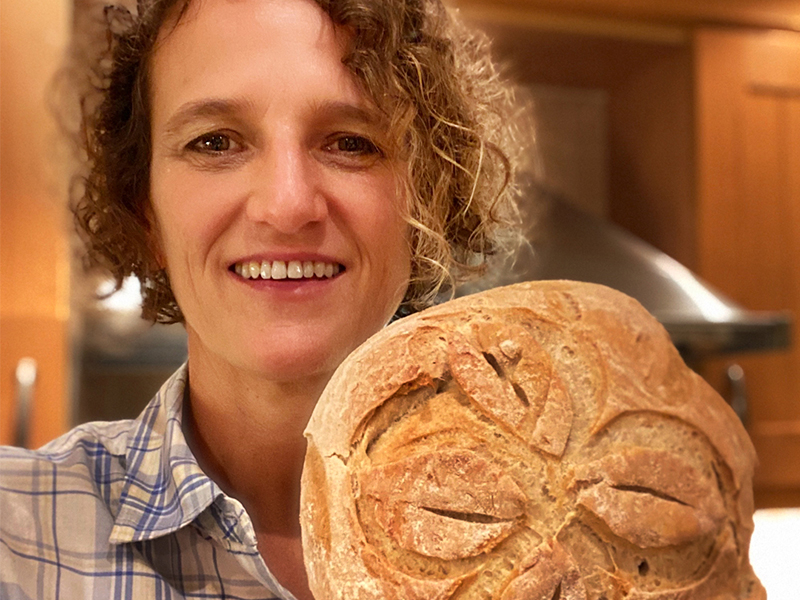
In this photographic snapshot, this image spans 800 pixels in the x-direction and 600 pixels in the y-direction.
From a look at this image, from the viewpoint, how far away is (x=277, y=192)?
527mm

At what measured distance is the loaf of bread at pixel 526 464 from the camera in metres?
0.46

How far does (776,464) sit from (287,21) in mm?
1382

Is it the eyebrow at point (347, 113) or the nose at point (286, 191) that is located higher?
the eyebrow at point (347, 113)

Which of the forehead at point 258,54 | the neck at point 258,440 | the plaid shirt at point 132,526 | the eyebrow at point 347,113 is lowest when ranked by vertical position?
the plaid shirt at point 132,526

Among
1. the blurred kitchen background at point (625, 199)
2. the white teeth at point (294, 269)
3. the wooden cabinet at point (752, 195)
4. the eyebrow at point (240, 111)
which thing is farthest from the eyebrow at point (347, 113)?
the wooden cabinet at point (752, 195)

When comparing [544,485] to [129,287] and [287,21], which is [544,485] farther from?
[129,287]

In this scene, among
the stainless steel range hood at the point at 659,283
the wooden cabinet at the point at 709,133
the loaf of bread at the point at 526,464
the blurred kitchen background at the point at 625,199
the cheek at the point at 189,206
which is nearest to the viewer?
the loaf of bread at the point at 526,464

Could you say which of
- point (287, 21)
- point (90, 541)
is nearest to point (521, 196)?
point (287, 21)

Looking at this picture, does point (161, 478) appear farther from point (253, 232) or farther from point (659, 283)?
point (659, 283)

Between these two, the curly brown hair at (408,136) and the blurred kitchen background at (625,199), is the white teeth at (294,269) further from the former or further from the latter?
the blurred kitchen background at (625,199)

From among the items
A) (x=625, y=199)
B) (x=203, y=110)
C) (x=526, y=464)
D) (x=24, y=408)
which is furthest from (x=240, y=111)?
(x=625, y=199)

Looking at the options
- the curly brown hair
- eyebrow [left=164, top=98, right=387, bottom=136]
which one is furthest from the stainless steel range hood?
Answer: eyebrow [left=164, top=98, right=387, bottom=136]

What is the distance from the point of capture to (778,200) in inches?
63.2

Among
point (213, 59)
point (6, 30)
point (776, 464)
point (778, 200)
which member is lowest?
point (776, 464)
